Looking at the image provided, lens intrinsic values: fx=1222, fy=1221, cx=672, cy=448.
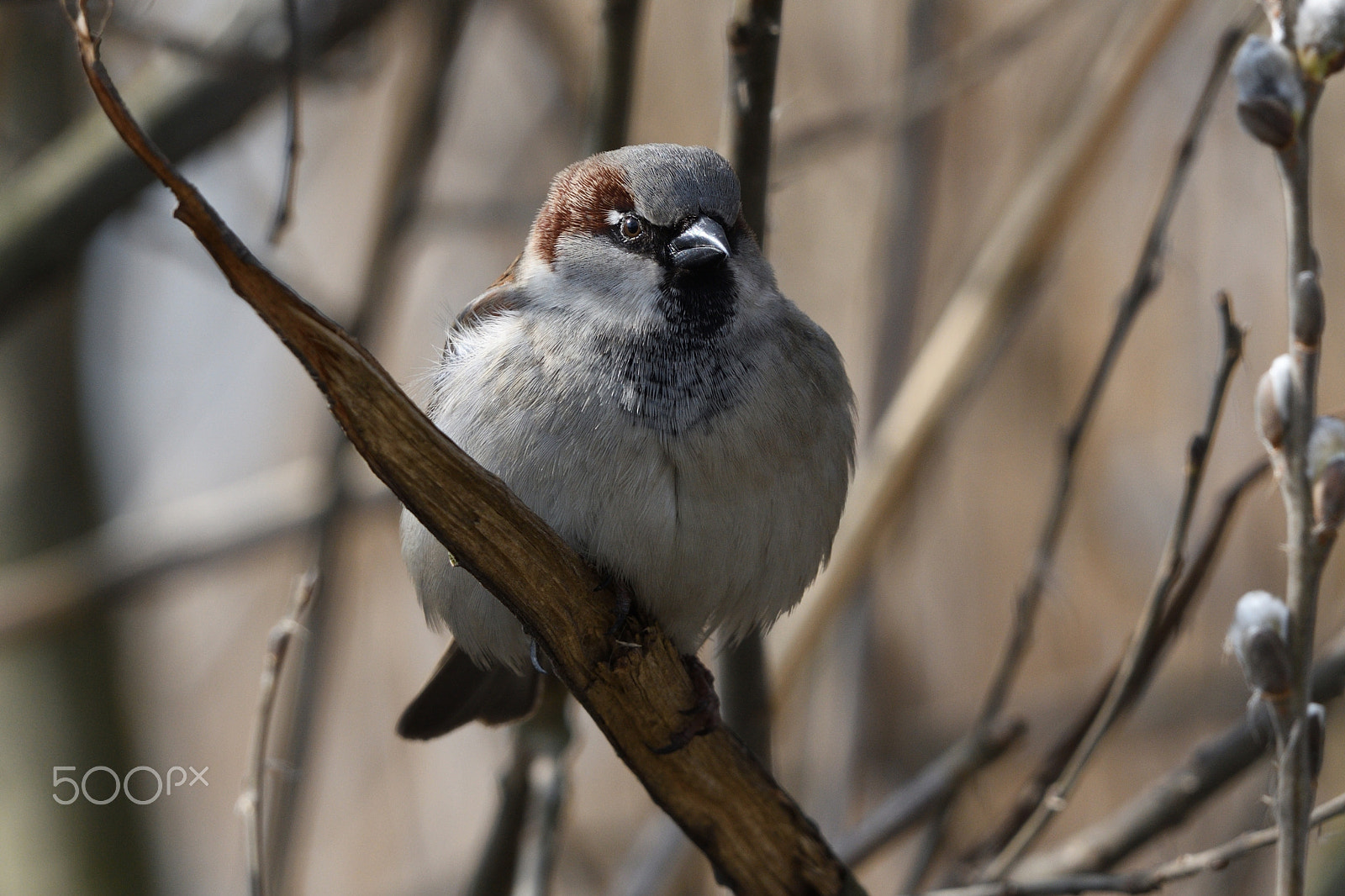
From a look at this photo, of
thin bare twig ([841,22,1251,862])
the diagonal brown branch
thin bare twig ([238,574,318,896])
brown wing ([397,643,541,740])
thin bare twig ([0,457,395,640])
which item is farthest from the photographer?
thin bare twig ([0,457,395,640])

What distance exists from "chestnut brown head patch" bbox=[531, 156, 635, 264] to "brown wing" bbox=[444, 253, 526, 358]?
0.37 feet

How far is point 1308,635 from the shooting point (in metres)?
1.23

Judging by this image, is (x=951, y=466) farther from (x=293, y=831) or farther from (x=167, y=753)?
(x=167, y=753)

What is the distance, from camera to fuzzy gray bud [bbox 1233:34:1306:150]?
1.19 meters

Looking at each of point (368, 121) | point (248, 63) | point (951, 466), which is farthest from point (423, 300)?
point (951, 466)

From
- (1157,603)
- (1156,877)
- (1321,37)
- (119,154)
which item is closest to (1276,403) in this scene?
(1321,37)

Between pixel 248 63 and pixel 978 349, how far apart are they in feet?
6.20

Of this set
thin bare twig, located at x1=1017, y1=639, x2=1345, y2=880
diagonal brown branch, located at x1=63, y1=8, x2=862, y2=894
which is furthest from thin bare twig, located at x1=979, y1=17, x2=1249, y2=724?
diagonal brown branch, located at x1=63, y1=8, x2=862, y2=894

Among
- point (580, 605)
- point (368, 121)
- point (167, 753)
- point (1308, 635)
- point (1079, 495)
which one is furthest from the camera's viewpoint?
point (368, 121)

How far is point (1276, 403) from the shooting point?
121 centimetres

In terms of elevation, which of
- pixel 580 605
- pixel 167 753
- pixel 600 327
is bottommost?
pixel 580 605

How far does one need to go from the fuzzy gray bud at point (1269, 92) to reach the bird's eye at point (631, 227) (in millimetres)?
1229

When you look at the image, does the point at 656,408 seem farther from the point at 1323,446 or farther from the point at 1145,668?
the point at 1323,446

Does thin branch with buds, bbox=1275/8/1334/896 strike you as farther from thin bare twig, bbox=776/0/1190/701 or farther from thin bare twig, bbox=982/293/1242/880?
thin bare twig, bbox=776/0/1190/701
